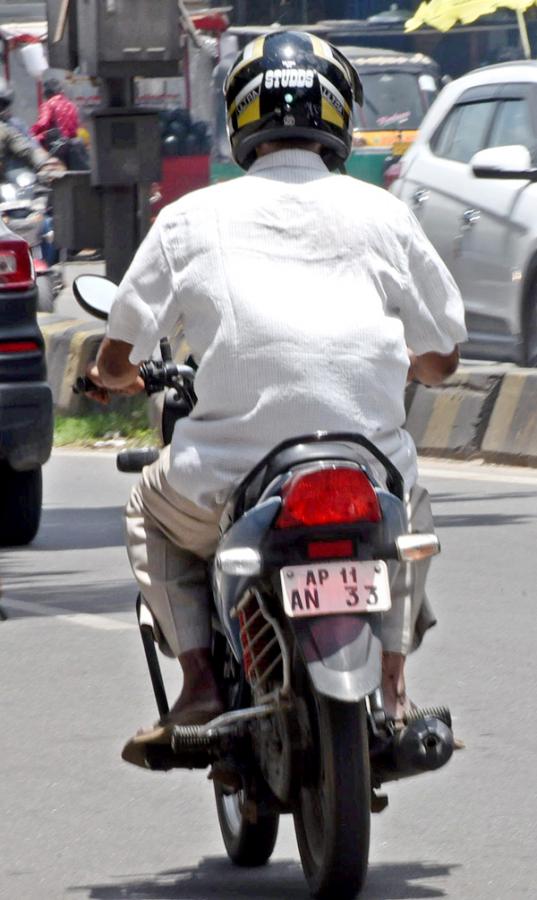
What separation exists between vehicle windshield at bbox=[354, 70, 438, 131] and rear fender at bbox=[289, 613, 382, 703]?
2511cm

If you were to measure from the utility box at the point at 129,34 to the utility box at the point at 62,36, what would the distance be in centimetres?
19

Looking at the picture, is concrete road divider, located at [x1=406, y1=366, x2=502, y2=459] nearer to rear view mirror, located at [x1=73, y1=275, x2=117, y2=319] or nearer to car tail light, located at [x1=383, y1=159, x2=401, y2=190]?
rear view mirror, located at [x1=73, y1=275, x2=117, y2=319]

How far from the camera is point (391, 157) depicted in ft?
89.5

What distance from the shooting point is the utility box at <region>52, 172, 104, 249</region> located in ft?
43.5

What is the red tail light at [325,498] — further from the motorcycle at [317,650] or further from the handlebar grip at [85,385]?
the handlebar grip at [85,385]

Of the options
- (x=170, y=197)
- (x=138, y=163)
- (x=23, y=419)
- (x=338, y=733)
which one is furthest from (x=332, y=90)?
(x=170, y=197)

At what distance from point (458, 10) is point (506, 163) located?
9.56 metres

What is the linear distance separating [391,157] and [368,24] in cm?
814

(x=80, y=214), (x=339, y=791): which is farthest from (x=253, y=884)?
(x=80, y=214)

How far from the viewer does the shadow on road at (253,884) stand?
4.46 meters

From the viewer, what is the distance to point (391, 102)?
2881 centimetres

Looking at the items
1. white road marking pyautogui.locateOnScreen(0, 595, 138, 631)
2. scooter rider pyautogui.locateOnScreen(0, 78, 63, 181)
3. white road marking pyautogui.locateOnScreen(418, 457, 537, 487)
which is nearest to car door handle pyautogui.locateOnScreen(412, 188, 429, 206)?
white road marking pyautogui.locateOnScreen(418, 457, 537, 487)

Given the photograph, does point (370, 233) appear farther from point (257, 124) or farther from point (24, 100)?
point (24, 100)

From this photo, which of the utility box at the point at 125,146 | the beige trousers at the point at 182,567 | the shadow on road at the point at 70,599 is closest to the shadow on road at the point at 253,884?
the beige trousers at the point at 182,567
